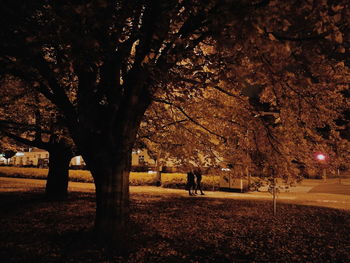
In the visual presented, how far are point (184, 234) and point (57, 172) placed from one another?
7434 mm

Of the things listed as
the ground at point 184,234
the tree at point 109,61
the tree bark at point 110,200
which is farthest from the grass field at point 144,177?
the tree at point 109,61

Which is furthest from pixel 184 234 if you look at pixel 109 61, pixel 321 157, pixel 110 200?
pixel 109 61

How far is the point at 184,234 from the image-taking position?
7.34m

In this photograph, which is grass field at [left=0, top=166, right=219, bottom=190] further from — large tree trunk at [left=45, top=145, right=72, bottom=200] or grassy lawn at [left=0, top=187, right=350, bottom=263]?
large tree trunk at [left=45, top=145, right=72, bottom=200]

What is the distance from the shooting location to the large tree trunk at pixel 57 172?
1204 centimetres

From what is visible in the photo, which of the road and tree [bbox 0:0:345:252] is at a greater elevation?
tree [bbox 0:0:345:252]

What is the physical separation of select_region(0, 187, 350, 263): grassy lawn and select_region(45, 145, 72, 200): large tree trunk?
0.74m

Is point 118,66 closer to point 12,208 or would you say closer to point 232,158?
point 232,158

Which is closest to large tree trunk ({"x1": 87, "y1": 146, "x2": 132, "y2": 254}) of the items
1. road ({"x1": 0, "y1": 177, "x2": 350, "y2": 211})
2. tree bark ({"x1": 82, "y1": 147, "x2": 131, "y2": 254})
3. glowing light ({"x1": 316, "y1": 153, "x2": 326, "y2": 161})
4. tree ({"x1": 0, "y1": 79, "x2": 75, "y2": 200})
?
tree bark ({"x1": 82, "y1": 147, "x2": 131, "y2": 254})

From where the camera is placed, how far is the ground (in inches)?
219

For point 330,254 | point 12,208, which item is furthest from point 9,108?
point 330,254

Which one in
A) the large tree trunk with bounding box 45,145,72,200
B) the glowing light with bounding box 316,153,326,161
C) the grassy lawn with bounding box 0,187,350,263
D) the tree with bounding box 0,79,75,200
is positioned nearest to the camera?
the grassy lawn with bounding box 0,187,350,263

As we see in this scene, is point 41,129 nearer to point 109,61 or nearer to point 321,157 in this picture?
point 109,61

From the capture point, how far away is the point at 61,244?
5949 mm
